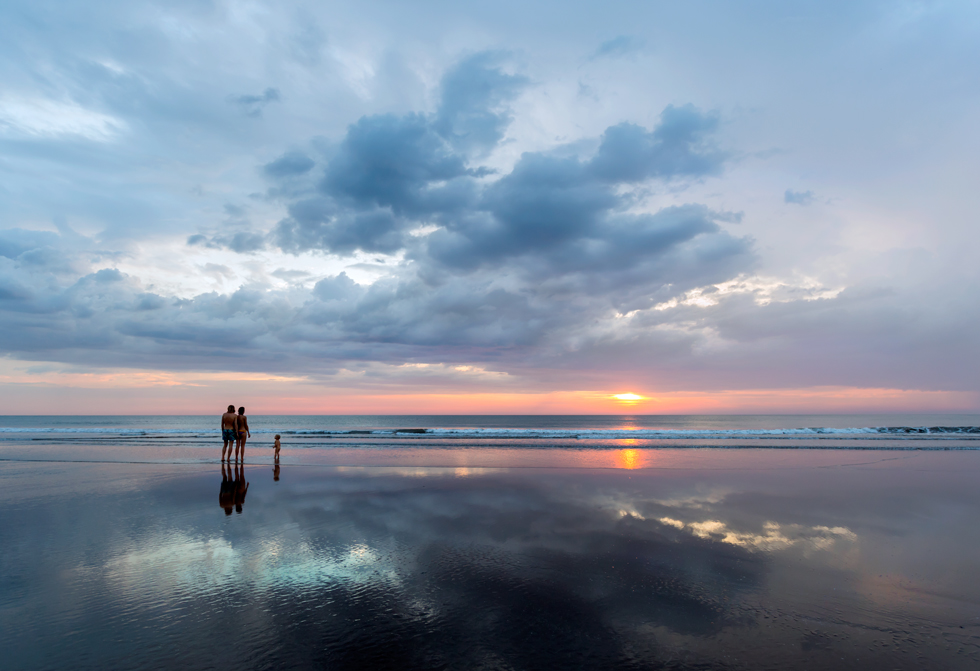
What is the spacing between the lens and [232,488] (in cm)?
1364

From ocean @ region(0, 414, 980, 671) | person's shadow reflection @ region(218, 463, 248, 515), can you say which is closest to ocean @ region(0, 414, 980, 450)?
person's shadow reflection @ region(218, 463, 248, 515)

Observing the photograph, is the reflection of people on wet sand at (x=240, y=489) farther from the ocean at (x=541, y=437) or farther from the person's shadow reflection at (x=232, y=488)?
the ocean at (x=541, y=437)

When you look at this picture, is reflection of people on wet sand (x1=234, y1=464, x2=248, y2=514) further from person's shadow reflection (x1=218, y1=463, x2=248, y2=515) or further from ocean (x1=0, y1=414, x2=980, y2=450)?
ocean (x1=0, y1=414, x2=980, y2=450)

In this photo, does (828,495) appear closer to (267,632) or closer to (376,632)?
(376,632)

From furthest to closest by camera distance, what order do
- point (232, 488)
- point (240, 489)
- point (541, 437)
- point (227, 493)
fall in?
point (541, 437), point (232, 488), point (240, 489), point (227, 493)

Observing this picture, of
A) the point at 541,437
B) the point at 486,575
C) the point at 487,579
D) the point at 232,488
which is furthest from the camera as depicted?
the point at 541,437

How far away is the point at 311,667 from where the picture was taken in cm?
425

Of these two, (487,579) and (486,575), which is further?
(486,575)

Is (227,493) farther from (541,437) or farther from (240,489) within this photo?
(541,437)

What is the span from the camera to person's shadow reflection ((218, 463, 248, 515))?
1138 cm

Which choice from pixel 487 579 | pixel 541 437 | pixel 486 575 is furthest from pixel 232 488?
pixel 541 437

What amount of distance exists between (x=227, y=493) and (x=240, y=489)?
0.64 m

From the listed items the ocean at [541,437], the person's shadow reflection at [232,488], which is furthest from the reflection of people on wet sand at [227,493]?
the ocean at [541,437]

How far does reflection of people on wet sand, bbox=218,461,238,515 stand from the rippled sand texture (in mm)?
→ 158
